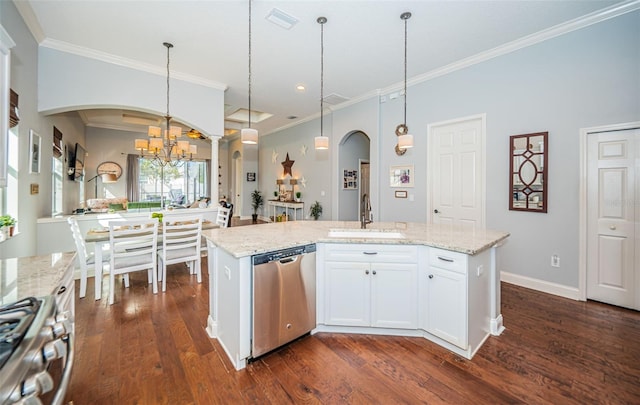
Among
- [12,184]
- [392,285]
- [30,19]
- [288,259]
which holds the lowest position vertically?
[392,285]

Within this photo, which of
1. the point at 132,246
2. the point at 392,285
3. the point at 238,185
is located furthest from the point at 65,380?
the point at 238,185

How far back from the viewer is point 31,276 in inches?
52.4

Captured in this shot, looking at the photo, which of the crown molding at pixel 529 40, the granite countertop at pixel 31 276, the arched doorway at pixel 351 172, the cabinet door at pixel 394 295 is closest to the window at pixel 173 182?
the arched doorway at pixel 351 172

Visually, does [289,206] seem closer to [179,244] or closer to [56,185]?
[179,244]

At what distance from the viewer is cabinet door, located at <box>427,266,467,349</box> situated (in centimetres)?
203

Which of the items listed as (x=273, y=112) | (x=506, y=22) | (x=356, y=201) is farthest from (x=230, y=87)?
(x=506, y=22)

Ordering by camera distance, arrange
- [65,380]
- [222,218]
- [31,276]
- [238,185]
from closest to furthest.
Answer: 1. [65,380]
2. [31,276]
3. [222,218]
4. [238,185]

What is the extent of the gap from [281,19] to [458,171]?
318 cm

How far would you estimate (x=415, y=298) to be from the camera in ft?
7.49

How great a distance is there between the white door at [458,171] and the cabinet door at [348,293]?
2498 mm

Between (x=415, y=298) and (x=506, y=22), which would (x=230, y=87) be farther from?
(x=415, y=298)

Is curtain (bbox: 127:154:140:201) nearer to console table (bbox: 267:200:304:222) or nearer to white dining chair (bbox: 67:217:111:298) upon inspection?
console table (bbox: 267:200:304:222)

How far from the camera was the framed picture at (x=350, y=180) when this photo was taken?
21.0ft

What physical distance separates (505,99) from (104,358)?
5082 mm
